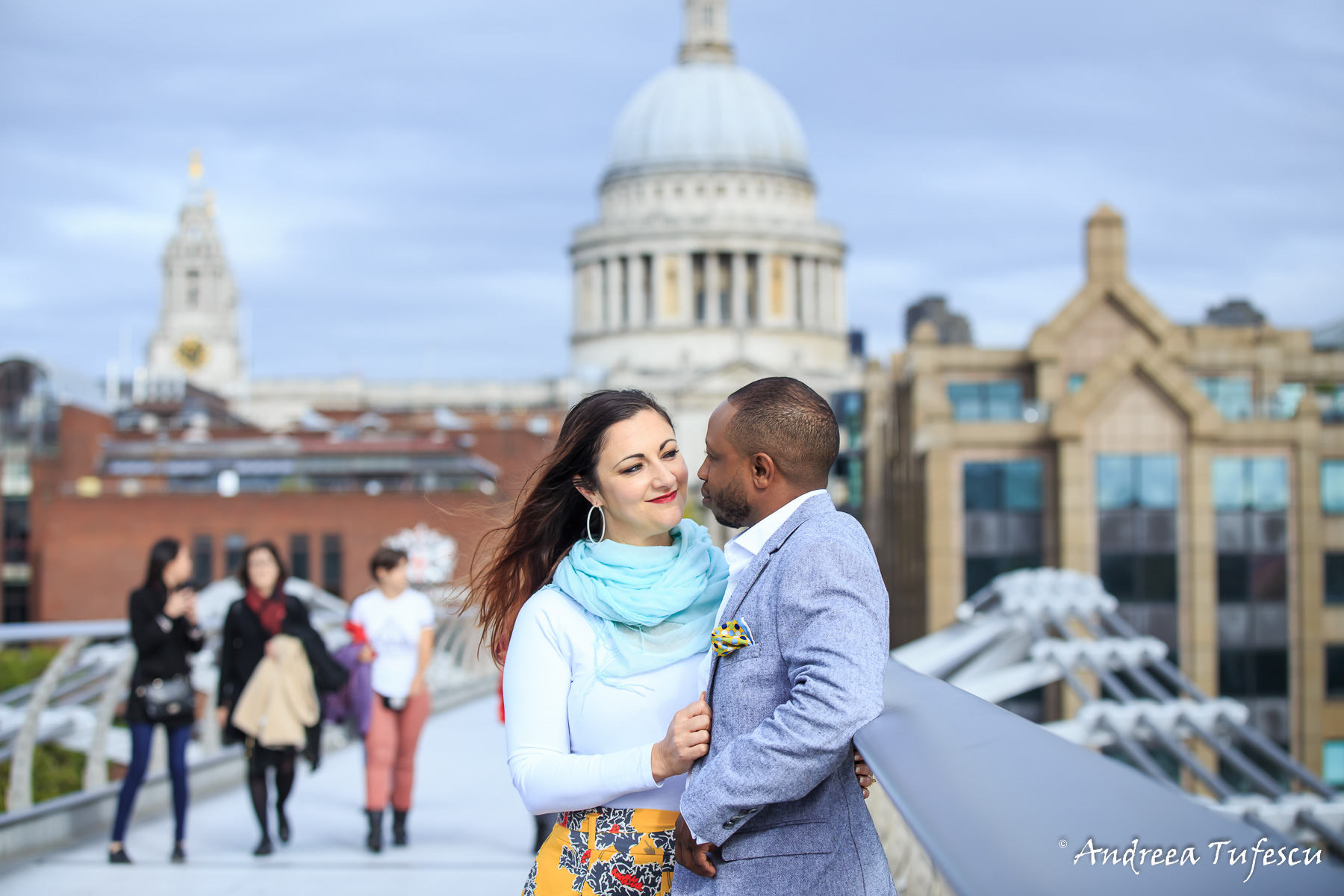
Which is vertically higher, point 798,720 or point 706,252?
point 706,252

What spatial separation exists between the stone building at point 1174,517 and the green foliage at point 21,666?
22485 mm

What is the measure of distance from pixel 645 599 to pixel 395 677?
6.26 metres

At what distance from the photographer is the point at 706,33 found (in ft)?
414

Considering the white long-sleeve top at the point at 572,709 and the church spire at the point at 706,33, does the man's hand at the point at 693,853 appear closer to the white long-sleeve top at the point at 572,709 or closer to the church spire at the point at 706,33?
the white long-sleeve top at the point at 572,709

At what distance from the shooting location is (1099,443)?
42625 millimetres

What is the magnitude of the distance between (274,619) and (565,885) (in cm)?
621

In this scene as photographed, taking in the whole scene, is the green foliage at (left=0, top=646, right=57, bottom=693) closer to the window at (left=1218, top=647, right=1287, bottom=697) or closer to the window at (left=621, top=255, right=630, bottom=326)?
the window at (left=1218, top=647, right=1287, bottom=697)

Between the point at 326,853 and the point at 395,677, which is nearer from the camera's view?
the point at 326,853

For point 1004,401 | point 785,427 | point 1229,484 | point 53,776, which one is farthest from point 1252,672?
point 785,427

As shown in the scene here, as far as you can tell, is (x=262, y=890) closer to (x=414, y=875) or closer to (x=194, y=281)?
(x=414, y=875)

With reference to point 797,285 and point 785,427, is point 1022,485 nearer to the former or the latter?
point 785,427

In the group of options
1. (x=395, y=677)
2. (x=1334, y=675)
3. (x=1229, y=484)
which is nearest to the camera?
(x=395, y=677)

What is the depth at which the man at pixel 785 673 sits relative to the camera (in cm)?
290

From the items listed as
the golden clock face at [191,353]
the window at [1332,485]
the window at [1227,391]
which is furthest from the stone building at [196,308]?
the window at [1332,485]
